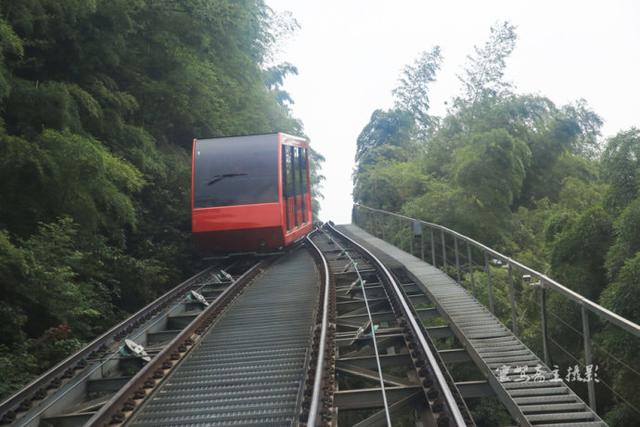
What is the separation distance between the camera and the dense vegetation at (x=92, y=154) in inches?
316

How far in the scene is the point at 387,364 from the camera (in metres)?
6.80

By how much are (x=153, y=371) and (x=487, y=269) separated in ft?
15.5

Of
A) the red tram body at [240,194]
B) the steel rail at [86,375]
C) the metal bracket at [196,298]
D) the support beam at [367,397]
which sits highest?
the red tram body at [240,194]

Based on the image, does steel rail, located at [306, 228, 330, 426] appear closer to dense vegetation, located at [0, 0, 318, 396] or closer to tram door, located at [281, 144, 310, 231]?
dense vegetation, located at [0, 0, 318, 396]

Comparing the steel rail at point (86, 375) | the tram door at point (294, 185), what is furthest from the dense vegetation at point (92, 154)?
the tram door at point (294, 185)

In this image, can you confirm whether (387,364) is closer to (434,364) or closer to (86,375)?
(434,364)

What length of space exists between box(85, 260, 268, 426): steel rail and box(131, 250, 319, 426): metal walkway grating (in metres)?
0.12

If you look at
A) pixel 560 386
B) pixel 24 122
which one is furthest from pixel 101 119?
pixel 560 386

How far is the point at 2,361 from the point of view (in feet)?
21.0

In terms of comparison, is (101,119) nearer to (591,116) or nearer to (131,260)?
(131,260)

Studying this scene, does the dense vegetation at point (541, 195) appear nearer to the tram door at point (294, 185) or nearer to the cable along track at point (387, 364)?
the cable along track at point (387, 364)

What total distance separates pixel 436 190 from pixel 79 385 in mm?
17823

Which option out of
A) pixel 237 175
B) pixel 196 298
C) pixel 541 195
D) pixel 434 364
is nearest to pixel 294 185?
pixel 237 175

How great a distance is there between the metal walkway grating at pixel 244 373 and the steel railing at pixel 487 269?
8.16 feet
